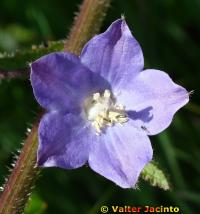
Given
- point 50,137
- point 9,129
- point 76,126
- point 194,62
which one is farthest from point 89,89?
point 194,62

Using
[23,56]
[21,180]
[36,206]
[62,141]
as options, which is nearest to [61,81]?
[62,141]

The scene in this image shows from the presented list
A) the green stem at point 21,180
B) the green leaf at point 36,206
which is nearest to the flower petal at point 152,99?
the green stem at point 21,180

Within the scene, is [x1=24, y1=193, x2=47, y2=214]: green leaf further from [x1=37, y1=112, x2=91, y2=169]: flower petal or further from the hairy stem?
the hairy stem

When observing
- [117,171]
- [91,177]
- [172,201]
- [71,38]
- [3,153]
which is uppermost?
[71,38]

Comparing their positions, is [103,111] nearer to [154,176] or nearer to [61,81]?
[61,81]

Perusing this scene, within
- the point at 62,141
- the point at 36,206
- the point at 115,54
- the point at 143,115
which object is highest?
the point at 115,54

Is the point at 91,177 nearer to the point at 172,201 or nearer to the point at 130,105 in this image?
the point at 172,201

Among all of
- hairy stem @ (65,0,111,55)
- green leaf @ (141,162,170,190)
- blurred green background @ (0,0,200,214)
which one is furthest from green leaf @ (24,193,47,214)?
hairy stem @ (65,0,111,55)

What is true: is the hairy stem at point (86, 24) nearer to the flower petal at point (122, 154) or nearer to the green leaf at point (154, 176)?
the flower petal at point (122, 154)
